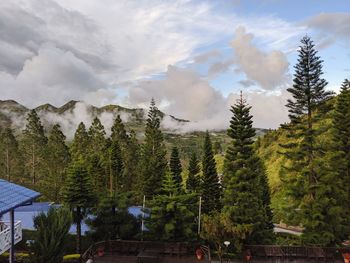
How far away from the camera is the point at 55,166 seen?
51719 mm

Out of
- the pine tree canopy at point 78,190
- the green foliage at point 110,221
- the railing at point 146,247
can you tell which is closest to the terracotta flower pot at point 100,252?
the railing at point 146,247

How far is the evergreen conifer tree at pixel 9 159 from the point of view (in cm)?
5884

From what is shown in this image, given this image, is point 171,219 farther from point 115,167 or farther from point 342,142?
point 115,167

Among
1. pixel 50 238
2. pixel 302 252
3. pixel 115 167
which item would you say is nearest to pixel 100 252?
pixel 50 238

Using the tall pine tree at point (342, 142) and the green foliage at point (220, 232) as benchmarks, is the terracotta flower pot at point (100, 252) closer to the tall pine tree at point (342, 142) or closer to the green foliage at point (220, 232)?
the green foliage at point (220, 232)

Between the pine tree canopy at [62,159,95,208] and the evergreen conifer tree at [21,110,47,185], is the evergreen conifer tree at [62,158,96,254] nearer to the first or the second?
the pine tree canopy at [62,159,95,208]

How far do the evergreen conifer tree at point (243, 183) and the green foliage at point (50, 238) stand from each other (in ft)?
48.6

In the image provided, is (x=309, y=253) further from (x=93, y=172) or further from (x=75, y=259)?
(x=93, y=172)

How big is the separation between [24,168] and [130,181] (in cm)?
1942

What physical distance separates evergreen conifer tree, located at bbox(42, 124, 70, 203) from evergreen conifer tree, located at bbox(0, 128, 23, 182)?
29.5 feet

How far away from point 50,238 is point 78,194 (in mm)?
11813

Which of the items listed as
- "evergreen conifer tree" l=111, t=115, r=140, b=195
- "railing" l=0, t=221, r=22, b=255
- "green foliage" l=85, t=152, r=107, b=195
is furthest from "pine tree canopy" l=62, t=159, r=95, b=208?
"evergreen conifer tree" l=111, t=115, r=140, b=195

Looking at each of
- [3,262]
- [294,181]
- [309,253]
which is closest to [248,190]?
[294,181]

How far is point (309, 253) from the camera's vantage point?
26.0 m
